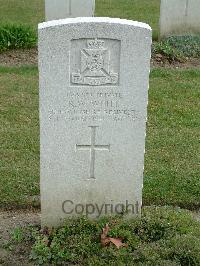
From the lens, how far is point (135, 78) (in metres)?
4.36

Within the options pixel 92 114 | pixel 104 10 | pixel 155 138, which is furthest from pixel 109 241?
pixel 104 10

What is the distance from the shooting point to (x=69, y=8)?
1045cm

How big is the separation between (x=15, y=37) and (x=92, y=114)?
5.57 m

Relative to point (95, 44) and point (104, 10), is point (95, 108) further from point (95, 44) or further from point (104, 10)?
point (104, 10)

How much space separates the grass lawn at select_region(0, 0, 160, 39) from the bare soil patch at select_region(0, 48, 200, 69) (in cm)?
195

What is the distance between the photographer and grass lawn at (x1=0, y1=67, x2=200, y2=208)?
18.1ft

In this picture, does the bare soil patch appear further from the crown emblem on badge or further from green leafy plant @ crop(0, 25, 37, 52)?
the crown emblem on badge

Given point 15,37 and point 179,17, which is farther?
point 179,17

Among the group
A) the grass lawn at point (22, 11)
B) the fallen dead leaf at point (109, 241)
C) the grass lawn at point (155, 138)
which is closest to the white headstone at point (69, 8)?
the grass lawn at point (22, 11)

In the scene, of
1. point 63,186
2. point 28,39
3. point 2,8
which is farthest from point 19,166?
→ point 2,8

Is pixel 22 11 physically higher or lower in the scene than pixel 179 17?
higher

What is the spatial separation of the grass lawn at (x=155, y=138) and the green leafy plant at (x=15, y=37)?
879 millimetres

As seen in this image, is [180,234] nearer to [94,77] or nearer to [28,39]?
[94,77]

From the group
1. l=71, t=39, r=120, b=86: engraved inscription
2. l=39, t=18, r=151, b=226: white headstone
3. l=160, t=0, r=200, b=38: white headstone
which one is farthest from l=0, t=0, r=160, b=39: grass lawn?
l=71, t=39, r=120, b=86: engraved inscription
